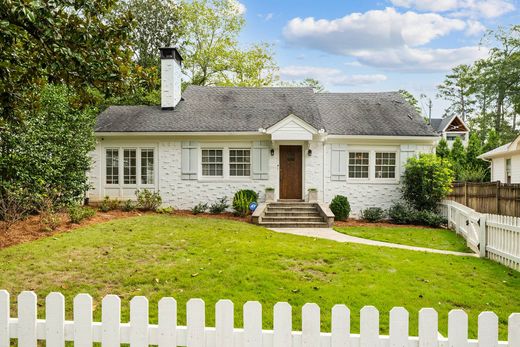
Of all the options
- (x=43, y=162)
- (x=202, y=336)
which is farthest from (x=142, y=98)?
(x=202, y=336)

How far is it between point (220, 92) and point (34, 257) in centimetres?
1249

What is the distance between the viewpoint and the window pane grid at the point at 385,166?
15.5m

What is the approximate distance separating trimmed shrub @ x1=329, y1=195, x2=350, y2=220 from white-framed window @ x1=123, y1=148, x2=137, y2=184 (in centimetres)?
798

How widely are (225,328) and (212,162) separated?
43.6 feet

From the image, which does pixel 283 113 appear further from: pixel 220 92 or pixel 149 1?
pixel 149 1

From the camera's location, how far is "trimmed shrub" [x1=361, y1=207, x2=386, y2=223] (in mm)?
14531

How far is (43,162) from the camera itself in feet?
35.2

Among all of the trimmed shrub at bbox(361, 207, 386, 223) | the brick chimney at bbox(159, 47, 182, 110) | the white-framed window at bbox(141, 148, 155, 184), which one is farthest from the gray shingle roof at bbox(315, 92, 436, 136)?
the white-framed window at bbox(141, 148, 155, 184)

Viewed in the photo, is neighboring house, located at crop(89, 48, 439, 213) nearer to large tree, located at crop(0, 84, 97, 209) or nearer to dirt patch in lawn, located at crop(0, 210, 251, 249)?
large tree, located at crop(0, 84, 97, 209)

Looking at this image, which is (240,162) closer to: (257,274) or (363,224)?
(363,224)

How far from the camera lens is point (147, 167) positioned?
1551 cm

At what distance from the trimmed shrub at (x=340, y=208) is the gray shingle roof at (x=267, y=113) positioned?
284 cm

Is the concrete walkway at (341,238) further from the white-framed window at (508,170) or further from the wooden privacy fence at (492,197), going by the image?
the white-framed window at (508,170)

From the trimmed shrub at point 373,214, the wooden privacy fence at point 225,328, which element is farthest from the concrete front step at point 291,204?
the wooden privacy fence at point 225,328
